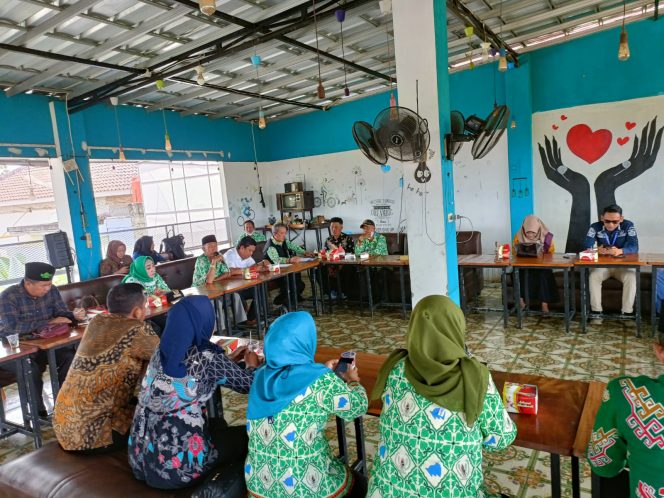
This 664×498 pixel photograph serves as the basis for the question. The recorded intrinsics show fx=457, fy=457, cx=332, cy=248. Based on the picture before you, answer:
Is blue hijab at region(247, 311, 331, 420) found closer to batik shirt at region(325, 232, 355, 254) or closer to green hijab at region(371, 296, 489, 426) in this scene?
green hijab at region(371, 296, 489, 426)

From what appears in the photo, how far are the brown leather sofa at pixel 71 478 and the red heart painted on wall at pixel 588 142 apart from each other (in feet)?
24.2

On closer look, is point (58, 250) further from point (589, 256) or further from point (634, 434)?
point (634, 434)

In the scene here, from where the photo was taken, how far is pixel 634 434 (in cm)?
129

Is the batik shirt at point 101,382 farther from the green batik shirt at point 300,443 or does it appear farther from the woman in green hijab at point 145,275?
the woman in green hijab at point 145,275

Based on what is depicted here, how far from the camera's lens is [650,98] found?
660 centimetres

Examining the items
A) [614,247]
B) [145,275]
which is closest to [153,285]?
[145,275]

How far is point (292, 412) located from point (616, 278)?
469 centimetres

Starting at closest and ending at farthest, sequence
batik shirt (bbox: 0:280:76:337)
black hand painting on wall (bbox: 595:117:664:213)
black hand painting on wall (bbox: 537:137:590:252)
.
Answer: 1. batik shirt (bbox: 0:280:76:337)
2. black hand painting on wall (bbox: 595:117:664:213)
3. black hand painting on wall (bbox: 537:137:590:252)

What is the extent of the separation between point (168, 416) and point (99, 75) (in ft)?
19.9

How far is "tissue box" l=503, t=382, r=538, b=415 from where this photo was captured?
1.79 meters

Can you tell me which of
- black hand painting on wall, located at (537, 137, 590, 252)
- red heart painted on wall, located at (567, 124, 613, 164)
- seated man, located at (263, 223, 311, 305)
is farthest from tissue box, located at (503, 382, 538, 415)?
red heart painted on wall, located at (567, 124, 613, 164)

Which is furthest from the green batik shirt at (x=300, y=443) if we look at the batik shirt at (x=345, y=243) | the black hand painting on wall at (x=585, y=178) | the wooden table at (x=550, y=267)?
the black hand painting on wall at (x=585, y=178)

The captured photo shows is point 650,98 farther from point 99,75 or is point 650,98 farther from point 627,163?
point 99,75

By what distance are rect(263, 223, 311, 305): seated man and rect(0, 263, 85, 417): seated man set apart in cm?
282
